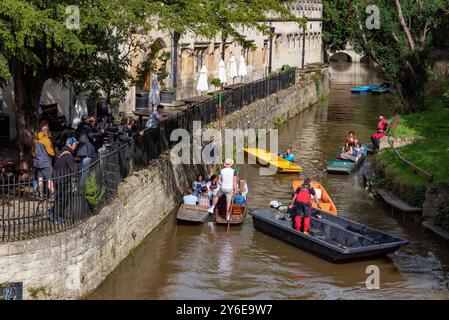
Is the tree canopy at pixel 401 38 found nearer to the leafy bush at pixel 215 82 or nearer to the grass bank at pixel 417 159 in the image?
the grass bank at pixel 417 159

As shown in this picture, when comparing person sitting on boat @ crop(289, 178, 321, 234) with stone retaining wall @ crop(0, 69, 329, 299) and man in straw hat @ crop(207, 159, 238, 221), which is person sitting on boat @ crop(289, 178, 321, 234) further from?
stone retaining wall @ crop(0, 69, 329, 299)

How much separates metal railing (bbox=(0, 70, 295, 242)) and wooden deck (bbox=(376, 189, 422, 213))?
7.06m

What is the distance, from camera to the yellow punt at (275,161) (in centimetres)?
2930

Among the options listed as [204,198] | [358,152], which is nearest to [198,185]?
[204,198]

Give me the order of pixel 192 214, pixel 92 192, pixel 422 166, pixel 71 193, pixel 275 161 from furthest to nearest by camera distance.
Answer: pixel 275 161, pixel 422 166, pixel 192 214, pixel 92 192, pixel 71 193

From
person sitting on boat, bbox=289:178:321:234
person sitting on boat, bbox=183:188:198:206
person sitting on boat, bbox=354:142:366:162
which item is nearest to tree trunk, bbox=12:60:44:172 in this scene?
person sitting on boat, bbox=183:188:198:206

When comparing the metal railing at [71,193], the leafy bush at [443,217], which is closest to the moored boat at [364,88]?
the leafy bush at [443,217]

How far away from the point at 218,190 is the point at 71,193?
7.27 m

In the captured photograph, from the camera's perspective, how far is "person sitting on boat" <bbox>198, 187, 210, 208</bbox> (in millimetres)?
22422

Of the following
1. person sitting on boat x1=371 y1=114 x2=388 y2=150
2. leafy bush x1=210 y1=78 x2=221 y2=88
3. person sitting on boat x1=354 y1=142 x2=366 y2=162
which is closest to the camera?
person sitting on boat x1=354 y1=142 x2=366 y2=162

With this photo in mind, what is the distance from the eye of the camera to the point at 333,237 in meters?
20.4

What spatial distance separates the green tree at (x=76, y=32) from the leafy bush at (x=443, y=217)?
6.59 metres

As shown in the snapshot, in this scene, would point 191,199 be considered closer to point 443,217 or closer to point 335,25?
point 443,217
